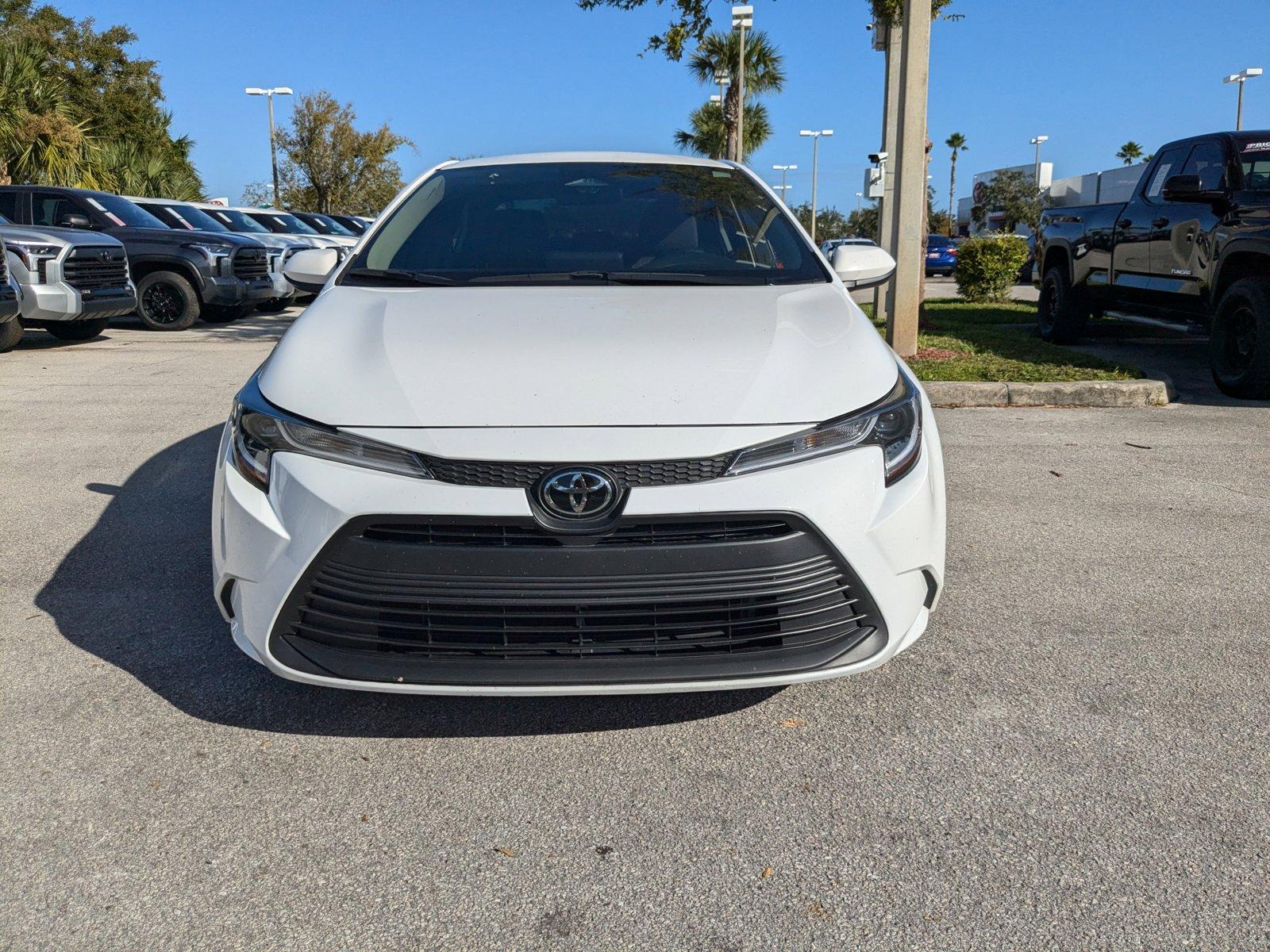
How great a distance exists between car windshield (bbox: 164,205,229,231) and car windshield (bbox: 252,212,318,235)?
8.85 feet

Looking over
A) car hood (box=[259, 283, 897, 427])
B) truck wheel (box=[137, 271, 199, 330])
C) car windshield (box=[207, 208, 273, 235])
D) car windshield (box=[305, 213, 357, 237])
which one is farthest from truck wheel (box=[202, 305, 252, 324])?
car hood (box=[259, 283, 897, 427])

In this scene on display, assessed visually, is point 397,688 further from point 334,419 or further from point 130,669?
point 130,669

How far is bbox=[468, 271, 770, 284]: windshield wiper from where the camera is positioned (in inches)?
142

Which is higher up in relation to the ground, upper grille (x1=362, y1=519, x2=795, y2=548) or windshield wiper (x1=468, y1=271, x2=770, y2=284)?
windshield wiper (x1=468, y1=271, x2=770, y2=284)

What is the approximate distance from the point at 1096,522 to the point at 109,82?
159 feet

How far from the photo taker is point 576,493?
98.1 inches

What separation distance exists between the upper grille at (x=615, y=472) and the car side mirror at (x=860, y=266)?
5.16ft

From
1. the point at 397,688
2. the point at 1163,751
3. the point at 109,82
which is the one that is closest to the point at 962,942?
the point at 1163,751

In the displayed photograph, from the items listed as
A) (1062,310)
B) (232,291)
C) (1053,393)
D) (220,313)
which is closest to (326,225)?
(220,313)

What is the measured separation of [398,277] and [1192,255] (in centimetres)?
681

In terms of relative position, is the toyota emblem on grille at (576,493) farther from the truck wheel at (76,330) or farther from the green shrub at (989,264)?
the green shrub at (989,264)

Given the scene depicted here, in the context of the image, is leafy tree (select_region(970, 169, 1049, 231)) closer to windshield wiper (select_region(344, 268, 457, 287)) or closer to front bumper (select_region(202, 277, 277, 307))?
front bumper (select_region(202, 277, 277, 307))

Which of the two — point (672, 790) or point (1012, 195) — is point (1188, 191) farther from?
point (1012, 195)

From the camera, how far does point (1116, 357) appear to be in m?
10.1
